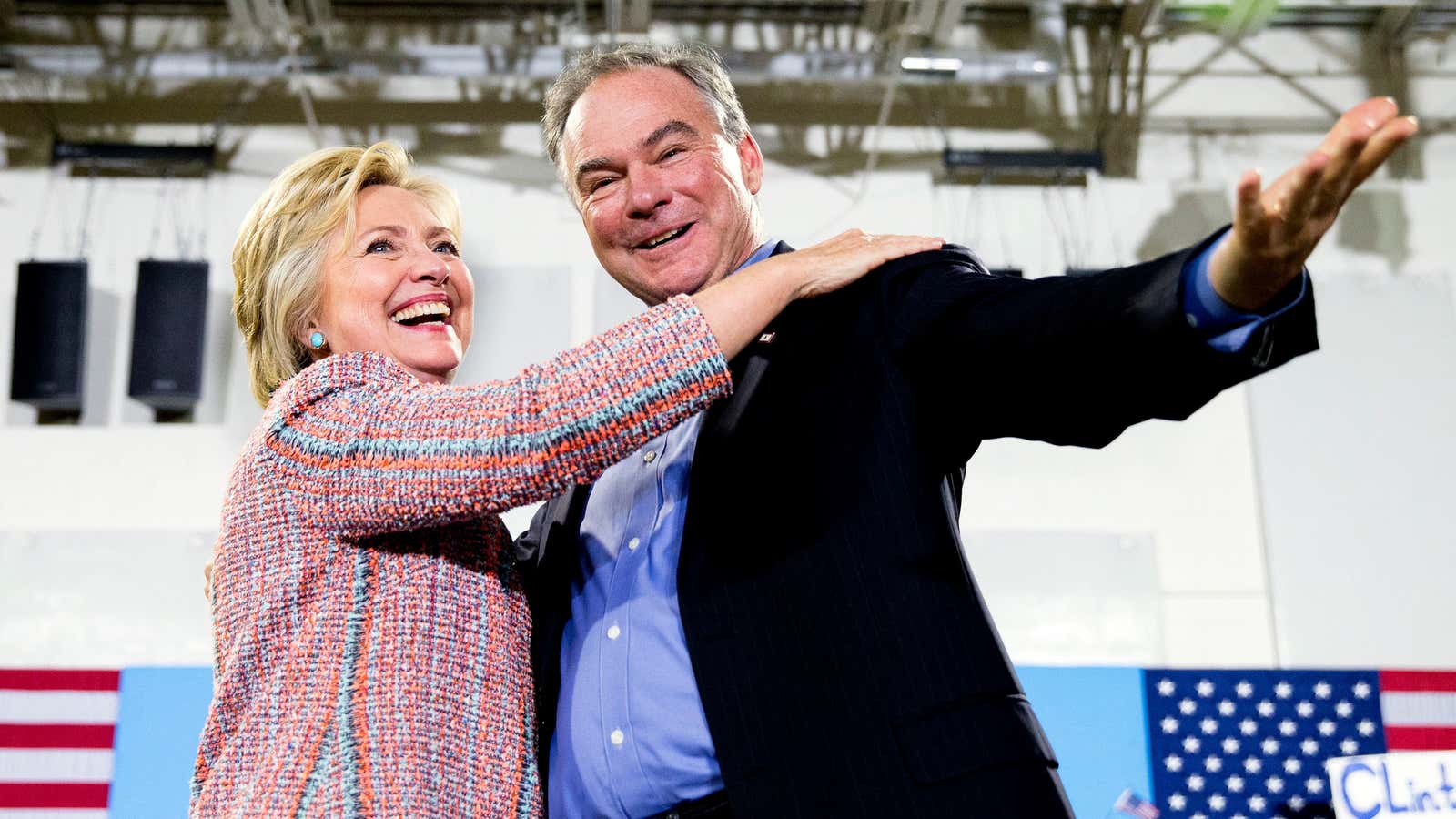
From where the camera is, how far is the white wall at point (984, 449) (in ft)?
21.5

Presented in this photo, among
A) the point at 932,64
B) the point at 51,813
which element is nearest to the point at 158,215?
the point at 51,813

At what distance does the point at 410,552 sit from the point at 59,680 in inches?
168

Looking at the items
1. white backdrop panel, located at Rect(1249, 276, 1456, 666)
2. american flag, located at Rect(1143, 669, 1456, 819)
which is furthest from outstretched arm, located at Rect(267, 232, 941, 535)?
white backdrop panel, located at Rect(1249, 276, 1456, 666)

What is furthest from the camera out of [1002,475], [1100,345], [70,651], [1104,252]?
[1104,252]

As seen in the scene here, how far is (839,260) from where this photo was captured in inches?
60.2

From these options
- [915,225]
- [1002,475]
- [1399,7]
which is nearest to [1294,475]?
[1002,475]

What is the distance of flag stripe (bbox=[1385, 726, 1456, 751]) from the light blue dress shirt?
3992 mm

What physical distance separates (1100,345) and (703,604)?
518mm

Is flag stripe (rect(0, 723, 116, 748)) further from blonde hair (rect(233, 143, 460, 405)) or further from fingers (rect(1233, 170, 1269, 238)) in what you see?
fingers (rect(1233, 170, 1269, 238))

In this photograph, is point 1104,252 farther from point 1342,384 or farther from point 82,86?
point 82,86

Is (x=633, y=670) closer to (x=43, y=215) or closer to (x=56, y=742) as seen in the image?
(x=56, y=742)

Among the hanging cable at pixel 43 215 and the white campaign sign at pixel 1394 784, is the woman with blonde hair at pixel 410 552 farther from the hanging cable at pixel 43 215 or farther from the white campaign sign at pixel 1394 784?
the hanging cable at pixel 43 215

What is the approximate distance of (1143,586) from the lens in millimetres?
6609

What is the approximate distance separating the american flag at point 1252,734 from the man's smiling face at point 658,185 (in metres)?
2.95
